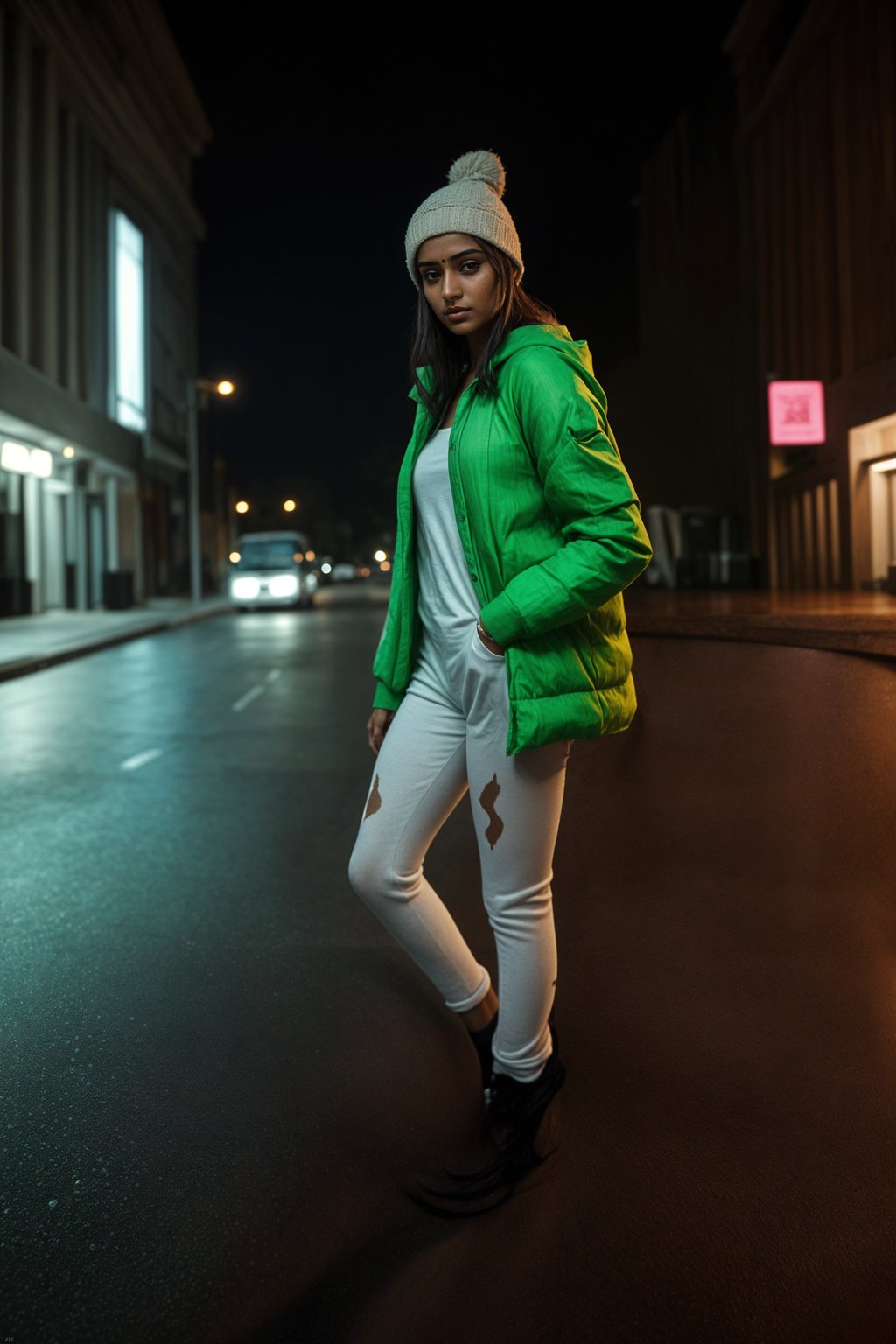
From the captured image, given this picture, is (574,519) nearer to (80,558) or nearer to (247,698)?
(247,698)

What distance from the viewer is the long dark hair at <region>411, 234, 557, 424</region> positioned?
2541 mm

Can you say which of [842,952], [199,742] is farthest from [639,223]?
[842,952]

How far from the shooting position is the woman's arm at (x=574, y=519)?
2.35 metres

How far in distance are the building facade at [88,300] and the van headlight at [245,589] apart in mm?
2943

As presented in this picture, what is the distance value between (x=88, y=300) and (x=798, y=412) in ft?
64.6

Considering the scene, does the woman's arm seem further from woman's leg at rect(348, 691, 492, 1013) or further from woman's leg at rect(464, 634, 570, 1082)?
woman's leg at rect(348, 691, 492, 1013)

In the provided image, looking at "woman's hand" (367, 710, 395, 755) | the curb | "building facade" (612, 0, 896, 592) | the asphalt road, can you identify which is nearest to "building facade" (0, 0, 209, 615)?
the curb

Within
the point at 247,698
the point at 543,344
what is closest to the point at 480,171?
the point at 543,344

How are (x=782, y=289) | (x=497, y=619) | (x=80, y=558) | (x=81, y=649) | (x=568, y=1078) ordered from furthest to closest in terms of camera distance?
(x=80, y=558)
(x=782, y=289)
(x=81, y=649)
(x=568, y=1078)
(x=497, y=619)

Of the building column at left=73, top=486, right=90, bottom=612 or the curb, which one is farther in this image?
the building column at left=73, top=486, right=90, bottom=612

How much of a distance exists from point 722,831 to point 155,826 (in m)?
3.51

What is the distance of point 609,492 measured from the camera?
2.37 metres

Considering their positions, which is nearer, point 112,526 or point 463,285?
point 463,285

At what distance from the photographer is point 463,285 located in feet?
8.28
